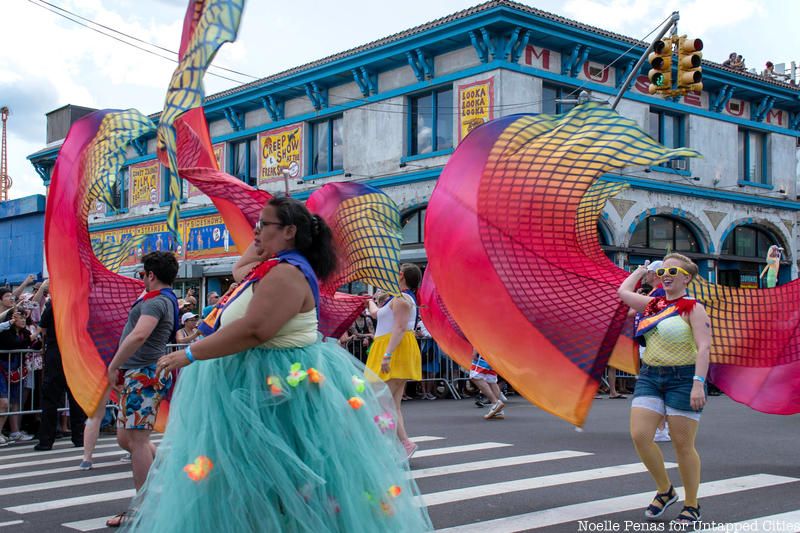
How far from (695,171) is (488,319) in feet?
70.6

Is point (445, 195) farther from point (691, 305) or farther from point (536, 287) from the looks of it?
point (691, 305)

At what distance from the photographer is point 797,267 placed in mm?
28688

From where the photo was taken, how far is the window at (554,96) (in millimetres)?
23109

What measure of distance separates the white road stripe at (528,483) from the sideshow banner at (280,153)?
66.1 feet

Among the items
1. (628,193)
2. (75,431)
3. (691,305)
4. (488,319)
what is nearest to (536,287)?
(488,319)

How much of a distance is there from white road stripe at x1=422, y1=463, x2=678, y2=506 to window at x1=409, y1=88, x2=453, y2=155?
16.0 m

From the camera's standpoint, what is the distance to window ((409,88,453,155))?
23.3 meters

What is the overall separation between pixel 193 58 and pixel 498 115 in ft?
52.3

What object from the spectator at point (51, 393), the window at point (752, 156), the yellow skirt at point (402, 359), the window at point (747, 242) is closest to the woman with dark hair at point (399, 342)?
the yellow skirt at point (402, 359)

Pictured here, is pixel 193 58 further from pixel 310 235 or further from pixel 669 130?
pixel 669 130

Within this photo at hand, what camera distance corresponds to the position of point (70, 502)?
6848mm

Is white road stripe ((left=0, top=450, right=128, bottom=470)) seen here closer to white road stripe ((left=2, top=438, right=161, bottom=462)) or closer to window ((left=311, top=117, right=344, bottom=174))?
white road stripe ((left=2, top=438, right=161, bottom=462))

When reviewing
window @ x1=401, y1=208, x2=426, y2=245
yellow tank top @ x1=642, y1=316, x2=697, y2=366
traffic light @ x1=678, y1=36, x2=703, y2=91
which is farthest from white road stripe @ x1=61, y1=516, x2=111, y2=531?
window @ x1=401, y1=208, x2=426, y2=245

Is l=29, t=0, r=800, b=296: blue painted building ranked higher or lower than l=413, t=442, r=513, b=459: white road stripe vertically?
higher
